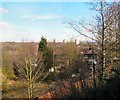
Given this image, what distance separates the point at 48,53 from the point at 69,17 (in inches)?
182

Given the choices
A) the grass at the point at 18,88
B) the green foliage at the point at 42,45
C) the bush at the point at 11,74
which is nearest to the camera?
the grass at the point at 18,88

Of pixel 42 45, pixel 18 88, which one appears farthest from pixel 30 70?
pixel 42 45

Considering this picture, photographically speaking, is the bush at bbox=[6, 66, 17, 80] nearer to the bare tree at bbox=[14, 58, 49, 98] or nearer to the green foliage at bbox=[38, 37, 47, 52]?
the bare tree at bbox=[14, 58, 49, 98]

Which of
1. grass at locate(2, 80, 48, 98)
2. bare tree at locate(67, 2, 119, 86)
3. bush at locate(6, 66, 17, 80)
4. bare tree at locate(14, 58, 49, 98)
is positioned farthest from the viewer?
bush at locate(6, 66, 17, 80)

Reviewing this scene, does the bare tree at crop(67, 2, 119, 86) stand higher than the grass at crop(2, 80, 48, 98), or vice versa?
the bare tree at crop(67, 2, 119, 86)

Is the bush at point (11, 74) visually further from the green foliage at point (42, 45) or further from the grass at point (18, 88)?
the green foliage at point (42, 45)

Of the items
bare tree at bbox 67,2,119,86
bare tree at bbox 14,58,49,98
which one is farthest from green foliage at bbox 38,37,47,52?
bare tree at bbox 67,2,119,86

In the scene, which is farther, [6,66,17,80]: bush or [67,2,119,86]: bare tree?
[6,66,17,80]: bush

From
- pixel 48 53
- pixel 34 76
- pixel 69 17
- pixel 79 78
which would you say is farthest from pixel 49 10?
pixel 79 78

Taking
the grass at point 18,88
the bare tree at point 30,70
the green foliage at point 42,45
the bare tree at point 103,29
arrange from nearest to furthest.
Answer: the bare tree at point 103,29, the bare tree at point 30,70, the grass at point 18,88, the green foliage at point 42,45

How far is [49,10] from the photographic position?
24.5 feet

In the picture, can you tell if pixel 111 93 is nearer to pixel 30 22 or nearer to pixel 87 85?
pixel 87 85

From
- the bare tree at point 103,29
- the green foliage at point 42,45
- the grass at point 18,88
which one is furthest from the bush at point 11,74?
the bare tree at point 103,29

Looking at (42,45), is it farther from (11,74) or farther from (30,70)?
(30,70)
